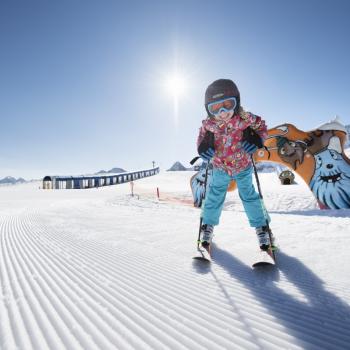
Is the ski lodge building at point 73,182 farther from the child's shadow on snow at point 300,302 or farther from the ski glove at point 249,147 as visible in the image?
the child's shadow on snow at point 300,302

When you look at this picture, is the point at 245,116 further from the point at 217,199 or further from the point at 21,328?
the point at 21,328

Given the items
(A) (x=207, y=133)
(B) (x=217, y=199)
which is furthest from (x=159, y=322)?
(A) (x=207, y=133)

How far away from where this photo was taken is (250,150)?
2621 millimetres

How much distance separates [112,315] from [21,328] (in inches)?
16.2

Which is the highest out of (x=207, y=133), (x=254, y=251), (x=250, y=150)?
(x=207, y=133)

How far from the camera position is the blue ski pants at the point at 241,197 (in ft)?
8.46

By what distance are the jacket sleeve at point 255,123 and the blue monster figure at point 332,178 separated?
7188 millimetres

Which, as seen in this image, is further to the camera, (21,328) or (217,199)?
(217,199)

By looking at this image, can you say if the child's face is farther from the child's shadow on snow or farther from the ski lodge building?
the ski lodge building

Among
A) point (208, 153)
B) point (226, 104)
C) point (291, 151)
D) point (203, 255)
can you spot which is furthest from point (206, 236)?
point (291, 151)

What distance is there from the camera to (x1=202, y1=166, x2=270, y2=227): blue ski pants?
258cm

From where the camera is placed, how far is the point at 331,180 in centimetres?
845

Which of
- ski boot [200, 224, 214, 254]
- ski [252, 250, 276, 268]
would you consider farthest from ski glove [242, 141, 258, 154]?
A: ski [252, 250, 276, 268]

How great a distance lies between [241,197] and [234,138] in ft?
2.19
